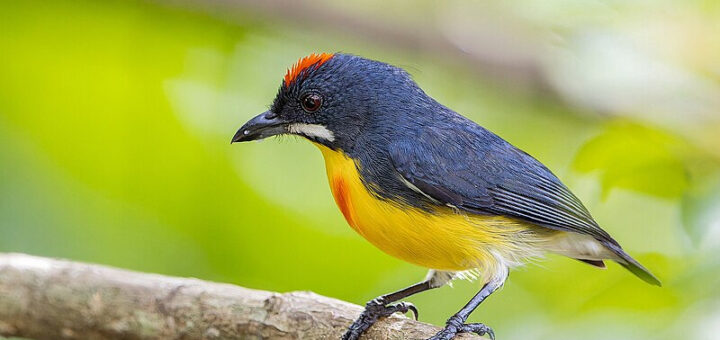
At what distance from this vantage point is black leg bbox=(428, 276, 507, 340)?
3396mm

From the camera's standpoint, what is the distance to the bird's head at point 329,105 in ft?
12.3

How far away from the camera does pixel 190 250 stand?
17.7ft

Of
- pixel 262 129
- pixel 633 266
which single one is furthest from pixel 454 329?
pixel 262 129

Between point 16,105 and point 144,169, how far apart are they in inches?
42.4

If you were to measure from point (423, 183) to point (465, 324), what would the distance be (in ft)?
1.90

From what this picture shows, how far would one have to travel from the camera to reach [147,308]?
13.4 feet

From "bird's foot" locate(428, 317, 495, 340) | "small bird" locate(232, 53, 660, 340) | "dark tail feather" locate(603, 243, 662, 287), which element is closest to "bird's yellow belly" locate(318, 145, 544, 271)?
"small bird" locate(232, 53, 660, 340)

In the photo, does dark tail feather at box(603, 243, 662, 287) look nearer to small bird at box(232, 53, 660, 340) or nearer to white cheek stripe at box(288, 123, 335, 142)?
small bird at box(232, 53, 660, 340)

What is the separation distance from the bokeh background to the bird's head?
768 millimetres

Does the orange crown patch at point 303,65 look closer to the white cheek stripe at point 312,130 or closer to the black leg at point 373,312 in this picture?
the white cheek stripe at point 312,130

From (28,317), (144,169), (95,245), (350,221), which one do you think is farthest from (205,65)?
(350,221)

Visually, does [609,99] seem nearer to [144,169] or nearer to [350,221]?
[350,221]

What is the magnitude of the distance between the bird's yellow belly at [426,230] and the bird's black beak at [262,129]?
1.12 ft

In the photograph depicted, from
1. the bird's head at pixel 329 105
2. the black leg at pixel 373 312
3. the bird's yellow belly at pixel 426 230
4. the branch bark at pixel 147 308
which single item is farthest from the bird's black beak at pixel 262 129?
the black leg at pixel 373 312
